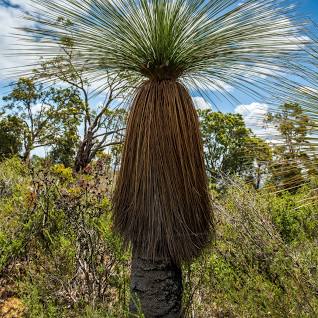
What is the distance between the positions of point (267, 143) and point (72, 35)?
1369 millimetres

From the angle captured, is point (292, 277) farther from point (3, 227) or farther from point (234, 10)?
point (3, 227)

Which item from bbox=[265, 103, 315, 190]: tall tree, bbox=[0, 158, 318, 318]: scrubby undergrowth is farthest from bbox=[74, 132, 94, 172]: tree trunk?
bbox=[265, 103, 315, 190]: tall tree

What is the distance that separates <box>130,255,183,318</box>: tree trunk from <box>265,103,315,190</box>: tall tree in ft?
3.33

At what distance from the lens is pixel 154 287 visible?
2.46 metres

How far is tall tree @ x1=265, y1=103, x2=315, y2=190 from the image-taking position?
1.78 m

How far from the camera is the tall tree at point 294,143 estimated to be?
1784mm

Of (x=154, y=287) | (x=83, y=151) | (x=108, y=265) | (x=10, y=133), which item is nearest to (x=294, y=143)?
(x=154, y=287)

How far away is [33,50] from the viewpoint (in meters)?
2.52

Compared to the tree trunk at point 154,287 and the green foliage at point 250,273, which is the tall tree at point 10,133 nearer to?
the green foliage at point 250,273

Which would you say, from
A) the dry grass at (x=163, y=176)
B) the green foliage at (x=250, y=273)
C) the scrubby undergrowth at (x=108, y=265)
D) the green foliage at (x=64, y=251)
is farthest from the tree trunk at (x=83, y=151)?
the dry grass at (x=163, y=176)

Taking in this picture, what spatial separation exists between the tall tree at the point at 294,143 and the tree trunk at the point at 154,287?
102cm

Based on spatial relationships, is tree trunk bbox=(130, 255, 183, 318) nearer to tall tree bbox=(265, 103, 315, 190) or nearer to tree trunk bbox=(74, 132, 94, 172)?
tall tree bbox=(265, 103, 315, 190)

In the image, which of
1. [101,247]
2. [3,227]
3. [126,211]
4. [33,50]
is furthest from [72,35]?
[3,227]

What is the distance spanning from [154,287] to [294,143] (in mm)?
1286
